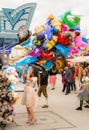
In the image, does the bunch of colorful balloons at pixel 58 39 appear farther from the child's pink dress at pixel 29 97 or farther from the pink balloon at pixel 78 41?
the child's pink dress at pixel 29 97

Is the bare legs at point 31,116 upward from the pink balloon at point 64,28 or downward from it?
downward

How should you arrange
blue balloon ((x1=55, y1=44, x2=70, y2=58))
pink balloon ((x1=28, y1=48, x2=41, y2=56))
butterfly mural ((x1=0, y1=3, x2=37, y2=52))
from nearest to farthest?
blue balloon ((x1=55, y1=44, x2=70, y2=58)), pink balloon ((x1=28, y1=48, x2=41, y2=56)), butterfly mural ((x1=0, y1=3, x2=37, y2=52))

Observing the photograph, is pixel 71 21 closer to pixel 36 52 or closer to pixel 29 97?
pixel 36 52

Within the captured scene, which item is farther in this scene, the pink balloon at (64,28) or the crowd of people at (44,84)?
the pink balloon at (64,28)

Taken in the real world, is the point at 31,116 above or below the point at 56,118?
above

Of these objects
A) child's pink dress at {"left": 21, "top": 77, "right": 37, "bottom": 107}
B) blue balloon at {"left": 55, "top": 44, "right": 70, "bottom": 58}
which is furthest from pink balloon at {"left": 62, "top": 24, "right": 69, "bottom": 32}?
child's pink dress at {"left": 21, "top": 77, "right": 37, "bottom": 107}

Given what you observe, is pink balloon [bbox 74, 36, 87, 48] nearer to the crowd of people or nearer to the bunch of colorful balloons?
the bunch of colorful balloons

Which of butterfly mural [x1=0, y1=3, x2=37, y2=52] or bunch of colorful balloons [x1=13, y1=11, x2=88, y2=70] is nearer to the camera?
bunch of colorful balloons [x1=13, y1=11, x2=88, y2=70]

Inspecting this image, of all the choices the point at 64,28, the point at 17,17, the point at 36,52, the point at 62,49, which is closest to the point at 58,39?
the point at 62,49

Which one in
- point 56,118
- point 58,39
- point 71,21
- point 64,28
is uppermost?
point 71,21

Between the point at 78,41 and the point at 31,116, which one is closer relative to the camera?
the point at 31,116

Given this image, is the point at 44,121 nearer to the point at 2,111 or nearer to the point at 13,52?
the point at 2,111

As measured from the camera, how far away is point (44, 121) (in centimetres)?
1008

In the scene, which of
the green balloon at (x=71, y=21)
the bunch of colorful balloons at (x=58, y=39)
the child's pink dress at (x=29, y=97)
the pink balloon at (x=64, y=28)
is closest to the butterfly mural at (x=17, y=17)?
the bunch of colorful balloons at (x=58, y=39)
